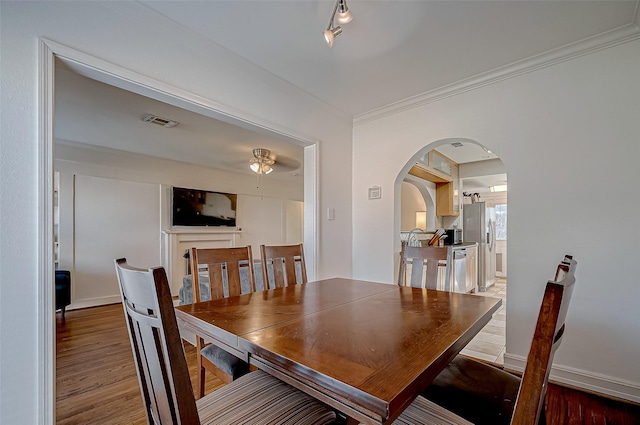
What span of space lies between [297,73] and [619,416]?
10.5 feet

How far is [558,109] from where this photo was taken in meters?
2.20

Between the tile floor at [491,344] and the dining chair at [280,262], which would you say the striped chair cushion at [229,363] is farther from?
the tile floor at [491,344]

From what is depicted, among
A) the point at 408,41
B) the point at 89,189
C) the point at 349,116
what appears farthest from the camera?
the point at 89,189

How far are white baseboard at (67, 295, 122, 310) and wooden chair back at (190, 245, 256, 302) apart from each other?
3.93 metres

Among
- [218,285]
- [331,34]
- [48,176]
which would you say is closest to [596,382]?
[218,285]

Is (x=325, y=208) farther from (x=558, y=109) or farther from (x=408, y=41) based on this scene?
(x=558, y=109)

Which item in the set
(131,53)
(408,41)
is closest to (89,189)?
(131,53)

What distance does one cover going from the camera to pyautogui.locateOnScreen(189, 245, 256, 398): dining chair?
4.84 feet

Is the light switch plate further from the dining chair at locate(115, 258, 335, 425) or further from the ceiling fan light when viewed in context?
the dining chair at locate(115, 258, 335, 425)

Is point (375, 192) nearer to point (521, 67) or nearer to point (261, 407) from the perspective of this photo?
point (521, 67)

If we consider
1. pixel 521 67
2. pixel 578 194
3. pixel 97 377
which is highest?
pixel 521 67

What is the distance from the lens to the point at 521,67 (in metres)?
2.33

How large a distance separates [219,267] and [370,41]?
183 centimetres

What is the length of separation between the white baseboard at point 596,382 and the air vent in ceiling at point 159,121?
399 cm
